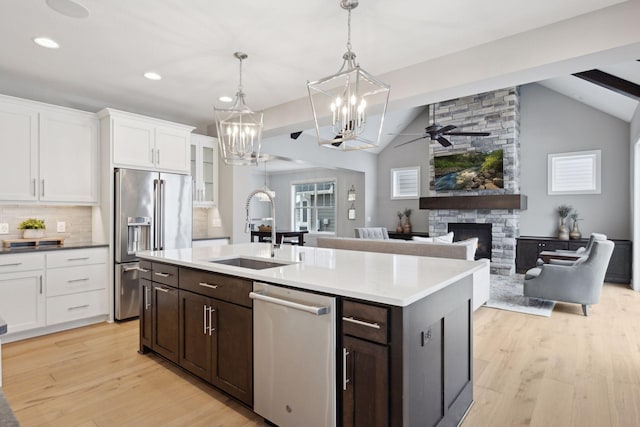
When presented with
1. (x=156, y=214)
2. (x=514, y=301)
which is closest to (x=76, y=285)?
(x=156, y=214)

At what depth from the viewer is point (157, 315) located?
9.52 feet

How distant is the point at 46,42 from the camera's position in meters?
2.94

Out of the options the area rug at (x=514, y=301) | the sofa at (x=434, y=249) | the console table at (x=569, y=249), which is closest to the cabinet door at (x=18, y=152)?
the sofa at (x=434, y=249)

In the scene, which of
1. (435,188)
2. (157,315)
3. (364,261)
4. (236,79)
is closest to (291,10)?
(236,79)

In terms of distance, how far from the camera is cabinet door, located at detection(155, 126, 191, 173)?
175 inches

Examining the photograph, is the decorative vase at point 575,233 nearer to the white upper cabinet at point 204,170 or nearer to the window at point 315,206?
the window at point 315,206

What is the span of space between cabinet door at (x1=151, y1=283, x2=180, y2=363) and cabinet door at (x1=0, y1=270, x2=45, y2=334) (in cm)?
149

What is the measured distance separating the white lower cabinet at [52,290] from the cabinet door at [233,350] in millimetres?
2357

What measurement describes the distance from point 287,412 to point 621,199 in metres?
7.43

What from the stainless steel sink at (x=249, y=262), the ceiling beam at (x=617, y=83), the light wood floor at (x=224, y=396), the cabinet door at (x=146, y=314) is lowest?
the light wood floor at (x=224, y=396)

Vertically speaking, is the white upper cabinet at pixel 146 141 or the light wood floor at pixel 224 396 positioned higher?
the white upper cabinet at pixel 146 141

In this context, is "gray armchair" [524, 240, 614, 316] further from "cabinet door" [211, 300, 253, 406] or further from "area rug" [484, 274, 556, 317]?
"cabinet door" [211, 300, 253, 406]

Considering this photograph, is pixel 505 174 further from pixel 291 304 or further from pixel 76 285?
pixel 76 285

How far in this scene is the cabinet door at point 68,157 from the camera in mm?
3736
